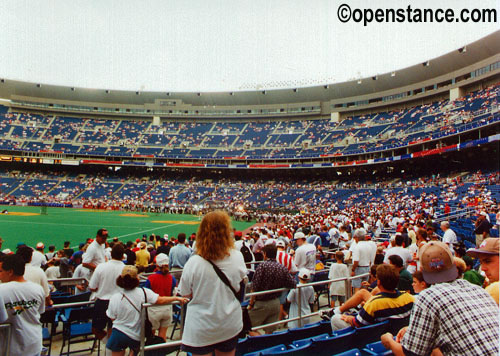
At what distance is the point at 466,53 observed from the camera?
136 feet

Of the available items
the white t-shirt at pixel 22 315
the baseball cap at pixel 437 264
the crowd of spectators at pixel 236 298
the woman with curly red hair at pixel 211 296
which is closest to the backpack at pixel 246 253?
the crowd of spectators at pixel 236 298

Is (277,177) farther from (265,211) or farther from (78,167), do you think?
(78,167)

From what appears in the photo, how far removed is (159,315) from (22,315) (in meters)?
1.62

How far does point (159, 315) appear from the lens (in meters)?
4.39

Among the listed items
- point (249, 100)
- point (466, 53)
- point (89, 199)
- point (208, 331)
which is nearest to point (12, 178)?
point (89, 199)

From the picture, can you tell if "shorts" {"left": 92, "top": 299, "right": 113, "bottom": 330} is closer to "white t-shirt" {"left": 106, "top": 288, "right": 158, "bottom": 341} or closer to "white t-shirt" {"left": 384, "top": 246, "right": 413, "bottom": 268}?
"white t-shirt" {"left": 106, "top": 288, "right": 158, "bottom": 341}

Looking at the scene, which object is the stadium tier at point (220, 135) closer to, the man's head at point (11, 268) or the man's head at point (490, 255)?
the man's head at point (490, 255)

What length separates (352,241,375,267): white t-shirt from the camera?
7523mm

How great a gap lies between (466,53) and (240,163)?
37.1 meters

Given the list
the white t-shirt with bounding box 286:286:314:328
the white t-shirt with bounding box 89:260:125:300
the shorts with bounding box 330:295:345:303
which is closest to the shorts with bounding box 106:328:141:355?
the white t-shirt with bounding box 89:260:125:300

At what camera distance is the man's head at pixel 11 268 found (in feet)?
11.0

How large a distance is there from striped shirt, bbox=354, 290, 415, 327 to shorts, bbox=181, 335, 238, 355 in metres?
1.83

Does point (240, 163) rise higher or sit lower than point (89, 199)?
higher

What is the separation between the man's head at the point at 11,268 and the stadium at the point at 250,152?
18.9 metres
